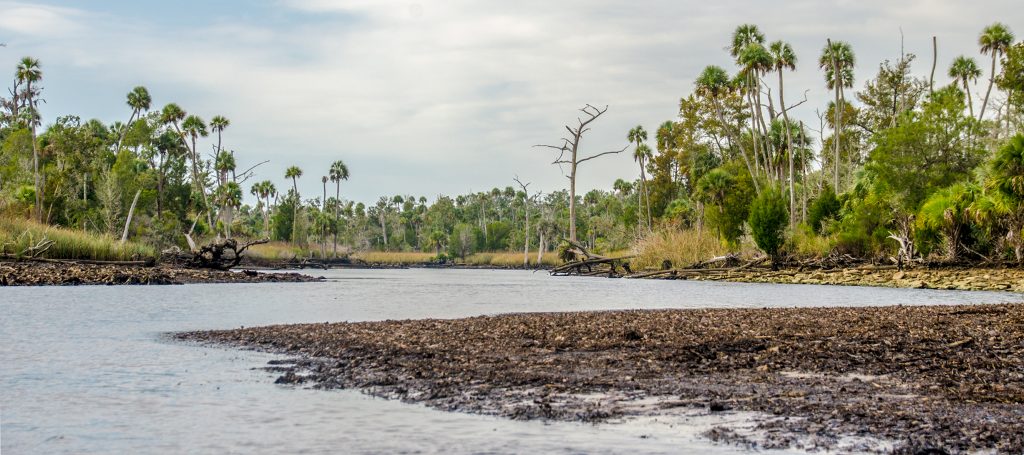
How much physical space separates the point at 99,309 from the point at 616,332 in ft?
58.3

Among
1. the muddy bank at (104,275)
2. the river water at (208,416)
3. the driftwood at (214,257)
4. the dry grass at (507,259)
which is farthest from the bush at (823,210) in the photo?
the dry grass at (507,259)

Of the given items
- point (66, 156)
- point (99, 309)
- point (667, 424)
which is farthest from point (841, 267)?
point (66, 156)

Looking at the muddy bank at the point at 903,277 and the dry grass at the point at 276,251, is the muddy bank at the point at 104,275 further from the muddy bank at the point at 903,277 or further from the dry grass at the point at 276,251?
the dry grass at the point at 276,251

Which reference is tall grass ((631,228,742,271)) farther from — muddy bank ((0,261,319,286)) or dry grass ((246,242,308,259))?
dry grass ((246,242,308,259))

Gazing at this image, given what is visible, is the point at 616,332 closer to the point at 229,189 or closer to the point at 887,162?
the point at 887,162

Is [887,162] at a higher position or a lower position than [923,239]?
higher

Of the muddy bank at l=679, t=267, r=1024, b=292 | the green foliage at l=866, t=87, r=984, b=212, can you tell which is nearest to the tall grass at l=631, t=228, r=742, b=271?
the muddy bank at l=679, t=267, r=1024, b=292

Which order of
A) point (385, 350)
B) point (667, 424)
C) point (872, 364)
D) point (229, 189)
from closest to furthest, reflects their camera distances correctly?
1. point (667, 424)
2. point (872, 364)
3. point (385, 350)
4. point (229, 189)

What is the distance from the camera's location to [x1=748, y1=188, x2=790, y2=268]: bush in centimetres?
5697

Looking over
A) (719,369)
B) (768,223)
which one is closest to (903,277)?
(768,223)

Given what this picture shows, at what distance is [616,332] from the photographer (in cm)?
1567

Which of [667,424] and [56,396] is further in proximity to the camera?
[56,396]

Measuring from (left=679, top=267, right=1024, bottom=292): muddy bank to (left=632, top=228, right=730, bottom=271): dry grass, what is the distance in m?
3.96

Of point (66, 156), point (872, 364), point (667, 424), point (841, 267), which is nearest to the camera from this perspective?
point (667, 424)
